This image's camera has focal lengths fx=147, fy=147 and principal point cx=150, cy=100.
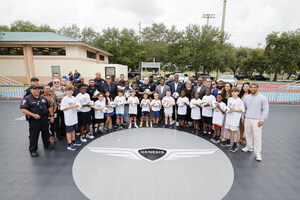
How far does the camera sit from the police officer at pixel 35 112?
12.6 ft

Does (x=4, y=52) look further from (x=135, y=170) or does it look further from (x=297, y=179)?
(x=297, y=179)

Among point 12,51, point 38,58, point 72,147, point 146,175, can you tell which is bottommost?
point 146,175

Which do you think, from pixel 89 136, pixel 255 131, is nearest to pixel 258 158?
pixel 255 131

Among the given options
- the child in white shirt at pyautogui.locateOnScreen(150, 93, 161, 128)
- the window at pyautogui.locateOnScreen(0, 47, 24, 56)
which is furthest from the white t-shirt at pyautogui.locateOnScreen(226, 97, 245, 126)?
the window at pyautogui.locateOnScreen(0, 47, 24, 56)

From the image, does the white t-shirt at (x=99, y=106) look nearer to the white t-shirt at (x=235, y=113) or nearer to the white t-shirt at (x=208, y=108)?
the white t-shirt at (x=208, y=108)

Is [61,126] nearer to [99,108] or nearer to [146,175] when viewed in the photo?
[99,108]

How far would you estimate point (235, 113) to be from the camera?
436 cm

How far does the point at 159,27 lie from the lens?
1236 inches

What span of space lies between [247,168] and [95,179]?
370cm

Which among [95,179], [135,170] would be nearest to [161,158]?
[135,170]

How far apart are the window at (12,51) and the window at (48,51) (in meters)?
1.58

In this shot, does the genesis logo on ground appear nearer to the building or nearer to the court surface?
the court surface

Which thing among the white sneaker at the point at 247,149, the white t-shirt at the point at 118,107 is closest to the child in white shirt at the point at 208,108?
the white sneaker at the point at 247,149

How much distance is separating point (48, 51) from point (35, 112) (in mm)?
17031
